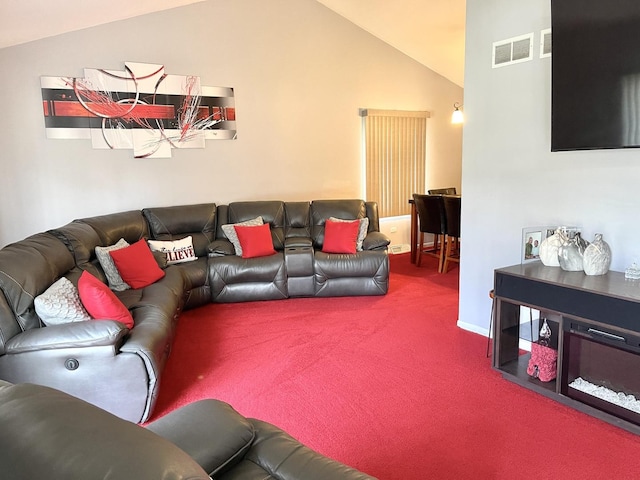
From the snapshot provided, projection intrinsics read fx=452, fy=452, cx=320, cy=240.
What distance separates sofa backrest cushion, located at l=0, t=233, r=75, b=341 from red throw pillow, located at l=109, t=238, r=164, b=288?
0.62 meters

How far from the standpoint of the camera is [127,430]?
2.95ft

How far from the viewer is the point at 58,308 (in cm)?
252

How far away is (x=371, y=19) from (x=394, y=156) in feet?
6.02

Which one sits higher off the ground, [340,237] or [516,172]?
[516,172]

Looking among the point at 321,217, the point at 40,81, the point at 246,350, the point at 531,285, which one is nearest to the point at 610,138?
the point at 531,285

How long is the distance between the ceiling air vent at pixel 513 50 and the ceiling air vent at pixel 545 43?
0.07 metres

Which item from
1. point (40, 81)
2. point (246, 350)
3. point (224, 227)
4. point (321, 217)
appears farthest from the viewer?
point (321, 217)

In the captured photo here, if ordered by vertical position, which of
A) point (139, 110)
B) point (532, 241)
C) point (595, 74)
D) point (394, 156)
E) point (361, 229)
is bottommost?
point (361, 229)

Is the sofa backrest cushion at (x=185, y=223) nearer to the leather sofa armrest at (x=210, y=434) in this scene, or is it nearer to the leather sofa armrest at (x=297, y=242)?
the leather sofa armrest at (x=297, y=242)

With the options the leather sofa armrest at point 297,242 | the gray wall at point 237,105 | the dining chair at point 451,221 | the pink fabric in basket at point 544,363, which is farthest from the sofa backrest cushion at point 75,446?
the dining chair at point 451,221

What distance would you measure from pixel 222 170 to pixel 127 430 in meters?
4.62

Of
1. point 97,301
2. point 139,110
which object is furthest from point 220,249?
point 97,301

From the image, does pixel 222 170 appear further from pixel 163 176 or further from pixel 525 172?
pixel 525 172

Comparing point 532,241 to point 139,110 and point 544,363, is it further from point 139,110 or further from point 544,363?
point 139,110
